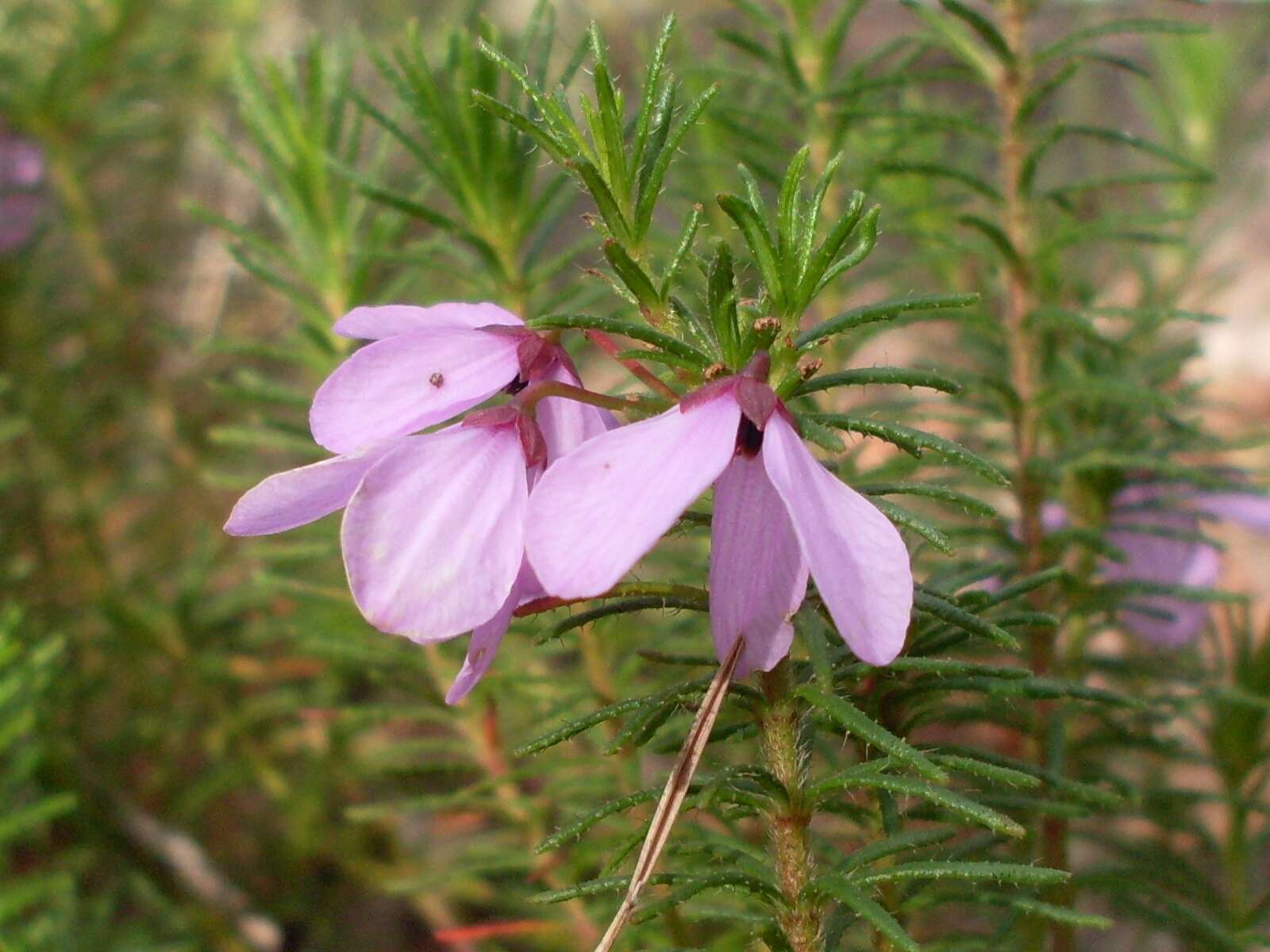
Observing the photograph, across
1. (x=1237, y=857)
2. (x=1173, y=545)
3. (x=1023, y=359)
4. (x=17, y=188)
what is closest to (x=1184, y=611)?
(x=1173, y=545)

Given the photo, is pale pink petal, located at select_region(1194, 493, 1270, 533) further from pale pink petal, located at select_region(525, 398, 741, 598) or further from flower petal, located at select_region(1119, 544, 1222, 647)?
pale pink petal, located at select_region(525, 398, 741, 598)

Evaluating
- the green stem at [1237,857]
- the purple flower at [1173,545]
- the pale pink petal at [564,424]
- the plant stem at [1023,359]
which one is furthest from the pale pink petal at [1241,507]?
the pale pink petal at [564,424]

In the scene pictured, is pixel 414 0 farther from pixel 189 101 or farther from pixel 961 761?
pixel 961 761

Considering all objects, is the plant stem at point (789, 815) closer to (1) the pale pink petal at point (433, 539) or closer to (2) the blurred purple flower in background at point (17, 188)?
(1) the pale pink petal at point (433, 539)

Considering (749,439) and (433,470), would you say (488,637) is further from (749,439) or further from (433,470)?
(749,439)

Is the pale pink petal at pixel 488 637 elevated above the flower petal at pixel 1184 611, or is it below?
above

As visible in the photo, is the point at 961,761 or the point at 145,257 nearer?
the point at 961,761

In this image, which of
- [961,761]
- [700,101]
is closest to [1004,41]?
[700,101]
